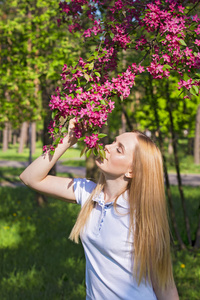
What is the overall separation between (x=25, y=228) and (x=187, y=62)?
202 inches

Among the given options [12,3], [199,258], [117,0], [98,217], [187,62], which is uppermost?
[12,3]

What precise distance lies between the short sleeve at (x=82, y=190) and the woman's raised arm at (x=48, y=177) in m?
0.03

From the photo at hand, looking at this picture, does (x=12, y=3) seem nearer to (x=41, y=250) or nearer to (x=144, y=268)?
(x=41, y=250)

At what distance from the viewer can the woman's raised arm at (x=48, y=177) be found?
205 cm

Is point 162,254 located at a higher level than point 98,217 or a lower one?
lower

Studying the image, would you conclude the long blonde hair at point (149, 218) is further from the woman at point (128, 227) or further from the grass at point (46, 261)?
the grass at point (46, 261)

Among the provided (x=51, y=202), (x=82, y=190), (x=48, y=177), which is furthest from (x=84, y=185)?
(x=51, y=202)

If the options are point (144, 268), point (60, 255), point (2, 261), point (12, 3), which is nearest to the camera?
point (144, 268)

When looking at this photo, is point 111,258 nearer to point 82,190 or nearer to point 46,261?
point 82,190

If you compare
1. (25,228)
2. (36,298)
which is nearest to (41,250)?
(25,228)

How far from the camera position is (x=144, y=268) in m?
1.94

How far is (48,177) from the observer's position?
87.6 inches

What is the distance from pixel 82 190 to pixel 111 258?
1.54 ft

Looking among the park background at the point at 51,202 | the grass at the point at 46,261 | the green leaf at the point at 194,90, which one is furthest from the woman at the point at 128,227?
the grass at the point at 46,261
